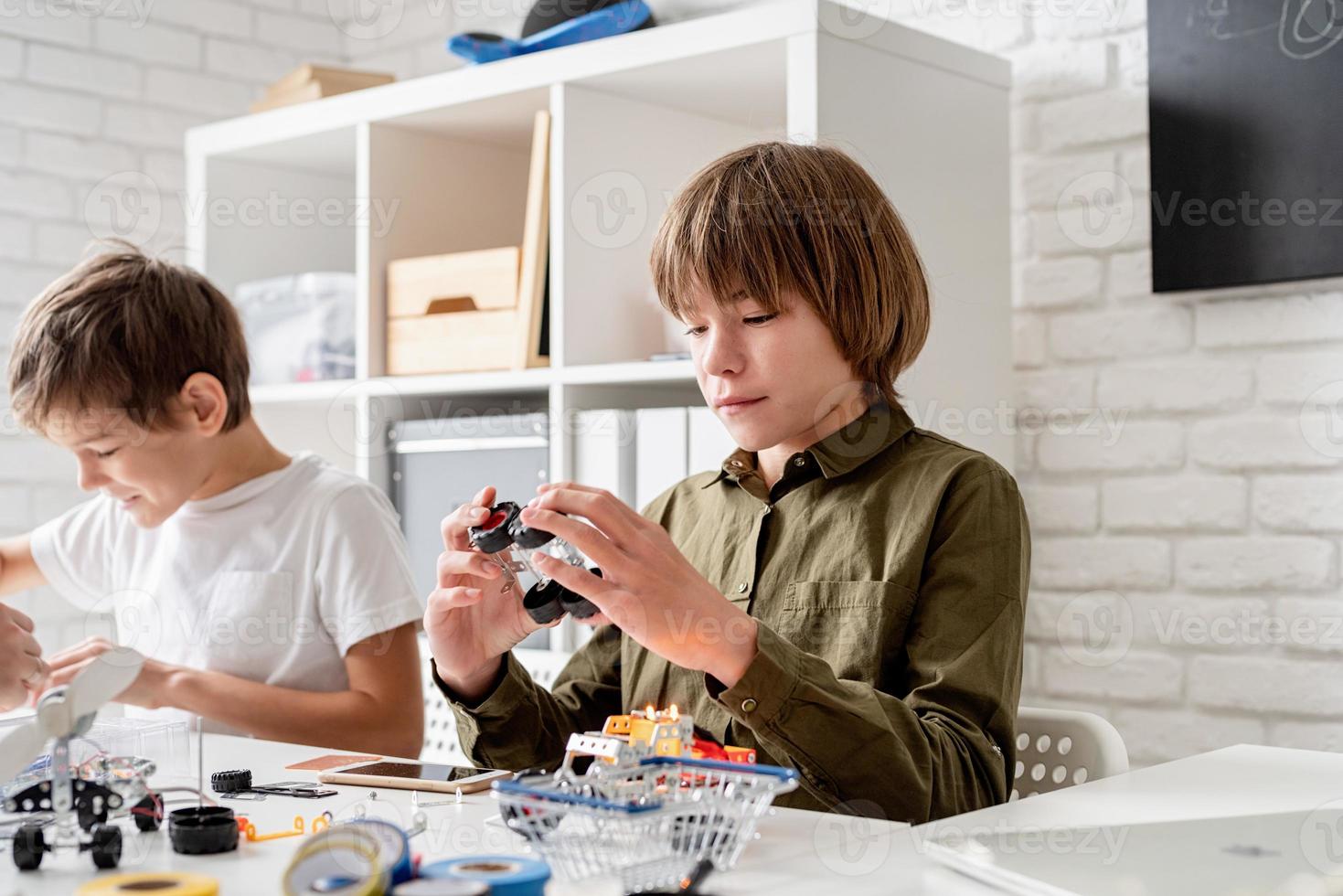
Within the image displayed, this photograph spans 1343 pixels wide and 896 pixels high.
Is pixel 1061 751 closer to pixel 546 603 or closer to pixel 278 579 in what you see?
pixel 546 603

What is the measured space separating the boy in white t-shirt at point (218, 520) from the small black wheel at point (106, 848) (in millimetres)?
625

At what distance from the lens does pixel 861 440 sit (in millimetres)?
1164

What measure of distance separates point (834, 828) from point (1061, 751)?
38 cm

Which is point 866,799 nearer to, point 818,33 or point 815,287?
point 815,287

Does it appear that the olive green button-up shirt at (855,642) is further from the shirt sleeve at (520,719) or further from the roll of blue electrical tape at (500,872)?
the roll of blue electrical tape at (500,872)

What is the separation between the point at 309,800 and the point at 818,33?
3.61ft

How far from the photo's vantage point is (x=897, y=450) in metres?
1.16

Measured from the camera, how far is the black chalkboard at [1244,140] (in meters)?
1.58

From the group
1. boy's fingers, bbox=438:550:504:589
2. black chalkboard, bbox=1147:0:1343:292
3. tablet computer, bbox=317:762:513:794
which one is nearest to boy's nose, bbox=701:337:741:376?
boy's fingers, bbox=438:550:504:589

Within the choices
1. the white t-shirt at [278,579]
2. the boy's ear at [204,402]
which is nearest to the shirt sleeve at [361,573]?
the white t-shirt at [278,579]

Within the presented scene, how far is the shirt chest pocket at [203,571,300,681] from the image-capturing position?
152cm

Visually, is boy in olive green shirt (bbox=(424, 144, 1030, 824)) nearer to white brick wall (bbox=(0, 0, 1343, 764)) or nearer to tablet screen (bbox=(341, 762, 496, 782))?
tablet screen (bbox=(341, 762, 496, 782))

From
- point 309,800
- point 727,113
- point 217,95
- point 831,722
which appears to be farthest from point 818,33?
point 217,95

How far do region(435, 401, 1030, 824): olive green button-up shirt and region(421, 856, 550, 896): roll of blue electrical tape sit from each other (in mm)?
286
